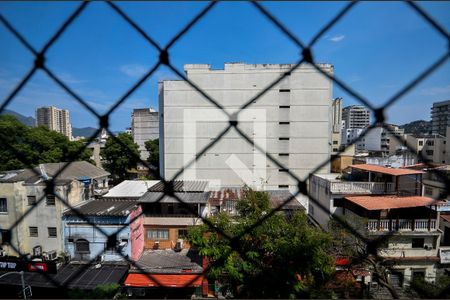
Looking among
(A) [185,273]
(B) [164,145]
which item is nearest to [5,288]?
(A) [185,273]

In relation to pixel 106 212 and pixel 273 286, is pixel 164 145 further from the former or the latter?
pixel 273 286

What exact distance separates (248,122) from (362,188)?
239 inches

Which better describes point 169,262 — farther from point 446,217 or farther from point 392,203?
point 446,217

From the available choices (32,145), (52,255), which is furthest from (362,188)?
(32,145)

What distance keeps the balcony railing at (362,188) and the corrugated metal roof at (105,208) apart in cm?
466

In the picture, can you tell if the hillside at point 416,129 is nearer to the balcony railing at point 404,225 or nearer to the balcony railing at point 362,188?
the balcony railing at point 404,225

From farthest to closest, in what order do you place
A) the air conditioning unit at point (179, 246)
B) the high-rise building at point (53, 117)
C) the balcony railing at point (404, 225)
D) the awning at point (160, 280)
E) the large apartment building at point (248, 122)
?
the high-rise building at point (53, 117)
the large apartment building at point (248, 122)
the air conditioning unit at point (179, 246)
the balcony railing at point (404, 225)
the awning at point (160, 280)

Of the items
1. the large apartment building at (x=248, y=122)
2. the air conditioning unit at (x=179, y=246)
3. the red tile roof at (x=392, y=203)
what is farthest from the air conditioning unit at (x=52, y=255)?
the red tile roof at (x=392, y=203)

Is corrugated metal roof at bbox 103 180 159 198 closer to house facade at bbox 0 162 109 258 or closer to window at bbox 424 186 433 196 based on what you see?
house facade at bbox 0 162 109 258

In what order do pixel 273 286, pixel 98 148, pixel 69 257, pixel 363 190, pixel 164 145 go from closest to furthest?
1. pixel 273 286
2. pixel 69 257
3. pixel 363 190
4. pixel 164 145
5. pixel 98 148

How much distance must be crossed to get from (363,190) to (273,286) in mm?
4547

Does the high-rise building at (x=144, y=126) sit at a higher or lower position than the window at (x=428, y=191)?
higher

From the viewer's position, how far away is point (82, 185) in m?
6.56

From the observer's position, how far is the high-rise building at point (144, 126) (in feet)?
56.4
